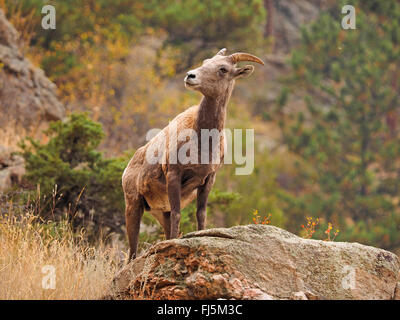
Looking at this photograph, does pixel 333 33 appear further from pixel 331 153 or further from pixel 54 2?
pixel 54 2

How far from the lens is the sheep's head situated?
5.15m

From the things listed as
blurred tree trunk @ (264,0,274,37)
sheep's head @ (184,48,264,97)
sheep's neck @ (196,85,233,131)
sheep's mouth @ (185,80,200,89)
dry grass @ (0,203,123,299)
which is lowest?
dry grass @ (0,203,123,299)

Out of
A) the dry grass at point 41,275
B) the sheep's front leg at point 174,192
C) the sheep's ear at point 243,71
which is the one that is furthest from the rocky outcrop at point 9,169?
the sheep's ear at point 243,71

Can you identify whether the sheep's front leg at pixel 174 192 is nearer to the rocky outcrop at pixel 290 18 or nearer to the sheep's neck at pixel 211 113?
the sheep's neck at pixel 211 113

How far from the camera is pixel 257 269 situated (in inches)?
181

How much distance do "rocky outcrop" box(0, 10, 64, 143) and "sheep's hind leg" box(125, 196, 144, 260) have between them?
656 centimetres

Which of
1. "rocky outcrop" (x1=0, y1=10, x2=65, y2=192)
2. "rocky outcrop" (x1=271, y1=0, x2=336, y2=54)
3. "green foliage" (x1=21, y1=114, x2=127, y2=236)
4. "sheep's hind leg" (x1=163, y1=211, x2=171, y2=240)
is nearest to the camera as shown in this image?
"sheep's hind leg" (x1=163, y1=211, x2=171, y2=240)

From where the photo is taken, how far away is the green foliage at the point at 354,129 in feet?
63.5

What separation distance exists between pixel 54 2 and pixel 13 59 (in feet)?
18.3

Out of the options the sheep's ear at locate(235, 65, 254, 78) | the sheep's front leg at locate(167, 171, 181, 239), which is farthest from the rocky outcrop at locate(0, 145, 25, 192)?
the sheep's ear at locate(235, 65, 254, 78)

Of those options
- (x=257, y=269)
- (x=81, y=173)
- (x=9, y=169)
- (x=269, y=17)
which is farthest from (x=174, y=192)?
(x=269, y=17)

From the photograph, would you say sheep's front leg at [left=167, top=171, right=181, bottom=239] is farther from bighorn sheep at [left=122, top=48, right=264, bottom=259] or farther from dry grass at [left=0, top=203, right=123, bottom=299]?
dry grass at [left=0, top=203, right=123, bottom=299]

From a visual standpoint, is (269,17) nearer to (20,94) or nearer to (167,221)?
(20,94)

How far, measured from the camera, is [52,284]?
5078 mm
